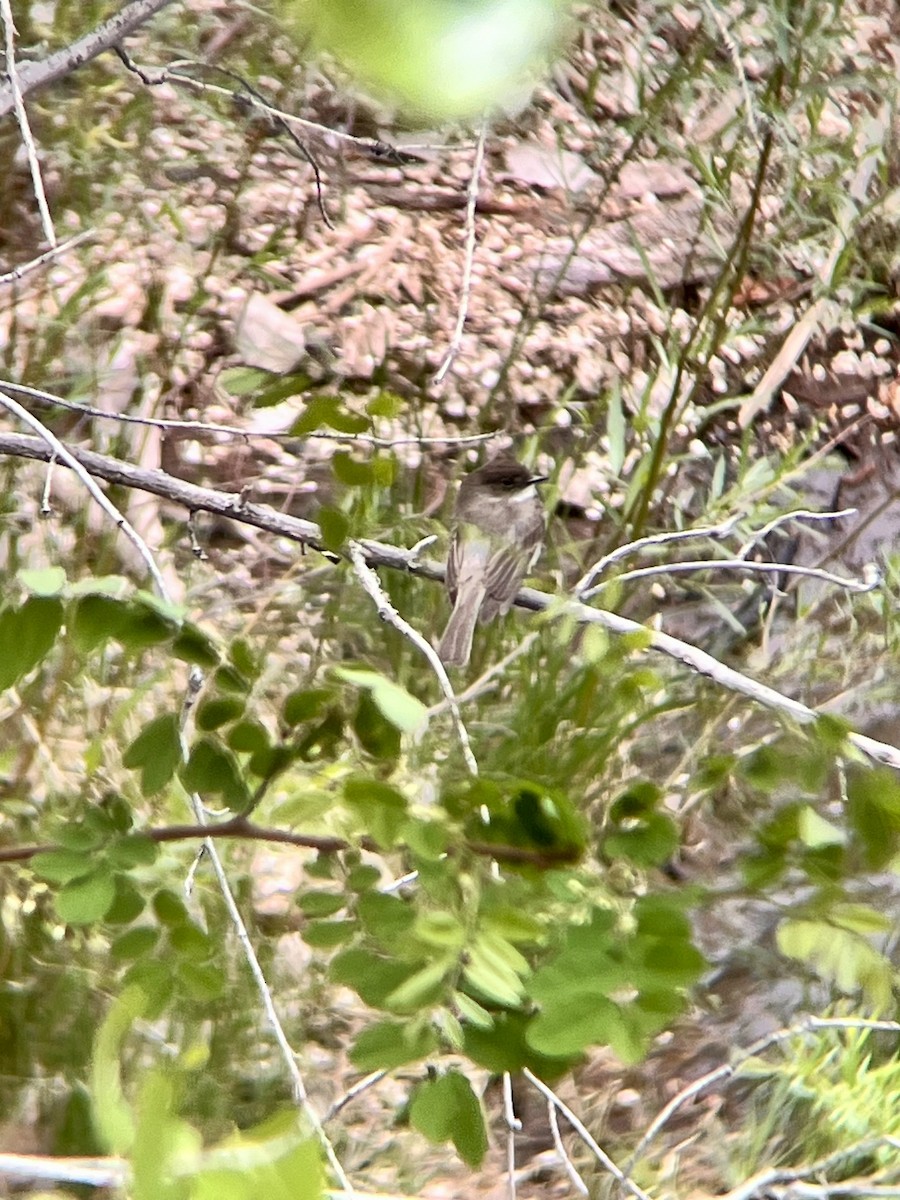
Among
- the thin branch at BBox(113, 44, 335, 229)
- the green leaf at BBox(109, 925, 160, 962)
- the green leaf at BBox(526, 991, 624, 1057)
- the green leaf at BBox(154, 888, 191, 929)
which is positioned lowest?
the green leaf at BBox(109, 925, 160, 962)

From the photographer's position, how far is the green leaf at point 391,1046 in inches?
24.1

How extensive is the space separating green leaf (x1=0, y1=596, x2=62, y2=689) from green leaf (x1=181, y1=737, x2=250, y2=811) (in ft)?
0.53

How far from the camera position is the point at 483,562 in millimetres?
1433

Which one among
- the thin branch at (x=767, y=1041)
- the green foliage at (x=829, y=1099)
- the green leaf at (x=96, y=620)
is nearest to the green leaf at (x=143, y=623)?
the green leaf at (x=96, y=620)

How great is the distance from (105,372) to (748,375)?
1.43 metres

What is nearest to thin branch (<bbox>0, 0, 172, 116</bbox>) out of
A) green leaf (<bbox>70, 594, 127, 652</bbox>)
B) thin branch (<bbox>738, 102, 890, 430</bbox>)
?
green leaf (<bbox>70, 594, 127, 652</bbox>)

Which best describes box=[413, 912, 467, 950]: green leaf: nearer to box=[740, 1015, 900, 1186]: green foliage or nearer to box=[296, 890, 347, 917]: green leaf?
box=[296, 890, 347, 917]: green leaf

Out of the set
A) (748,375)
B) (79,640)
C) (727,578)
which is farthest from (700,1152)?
(748,375)

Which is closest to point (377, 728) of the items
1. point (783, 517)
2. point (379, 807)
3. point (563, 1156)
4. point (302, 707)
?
point (302, 707)

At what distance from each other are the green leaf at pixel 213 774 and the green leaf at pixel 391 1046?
0.19 m

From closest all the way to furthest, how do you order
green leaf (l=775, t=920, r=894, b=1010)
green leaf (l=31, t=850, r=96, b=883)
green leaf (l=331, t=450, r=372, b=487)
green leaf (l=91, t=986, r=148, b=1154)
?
1. green leaf (l=91, t=986, r=148, b=1154)
2. green leaf (l=775, t=920, r=894, b=1010)
3. green leaf (l=31, t=850, r=96, b=883)
4. green leaf (l=331, t=450, r=372, b=487)

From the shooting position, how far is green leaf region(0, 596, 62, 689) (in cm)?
64

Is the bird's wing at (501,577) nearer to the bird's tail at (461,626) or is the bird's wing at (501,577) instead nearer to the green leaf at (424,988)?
the bird's tail at (461,626)

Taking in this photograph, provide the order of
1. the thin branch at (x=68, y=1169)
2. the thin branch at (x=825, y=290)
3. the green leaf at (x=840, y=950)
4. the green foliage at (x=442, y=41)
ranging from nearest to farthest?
the green foliage at (x=442, y=41) < the thin branch at (x=68, y=1169) < the green leaf at (x=840, y=950) < the thin branch at (x=825, y=290)
